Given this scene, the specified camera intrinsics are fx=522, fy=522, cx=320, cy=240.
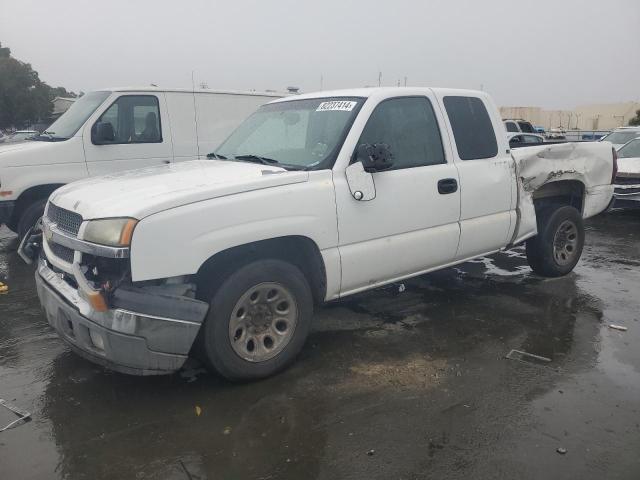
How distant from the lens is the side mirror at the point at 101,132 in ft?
22.8

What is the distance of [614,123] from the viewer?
49.5 meters

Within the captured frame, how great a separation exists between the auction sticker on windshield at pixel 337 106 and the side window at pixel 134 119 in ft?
13.2

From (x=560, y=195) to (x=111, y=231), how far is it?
4.88 m

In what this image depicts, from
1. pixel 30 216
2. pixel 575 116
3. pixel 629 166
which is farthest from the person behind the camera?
pixel 575 116

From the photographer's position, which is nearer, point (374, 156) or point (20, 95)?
point (374, 156)

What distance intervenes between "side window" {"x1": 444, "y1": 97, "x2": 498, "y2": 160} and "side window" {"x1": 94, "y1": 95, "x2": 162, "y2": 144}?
4587 mm

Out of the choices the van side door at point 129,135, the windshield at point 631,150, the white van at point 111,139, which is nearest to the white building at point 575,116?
the windshield at point 631,150

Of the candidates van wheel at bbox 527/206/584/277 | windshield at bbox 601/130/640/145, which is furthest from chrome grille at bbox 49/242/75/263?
windshield at bbox 601/130/640/145

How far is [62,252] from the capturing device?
351 centimetres

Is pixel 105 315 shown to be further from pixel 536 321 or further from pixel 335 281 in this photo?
pixel 536 321

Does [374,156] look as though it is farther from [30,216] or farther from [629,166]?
[629,166]

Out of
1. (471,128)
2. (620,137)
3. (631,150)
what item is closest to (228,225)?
(471,128)

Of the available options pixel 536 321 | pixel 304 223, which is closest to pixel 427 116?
pixel 304 223

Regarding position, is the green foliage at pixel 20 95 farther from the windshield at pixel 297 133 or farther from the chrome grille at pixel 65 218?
the chrome grille at pixel 65 218
